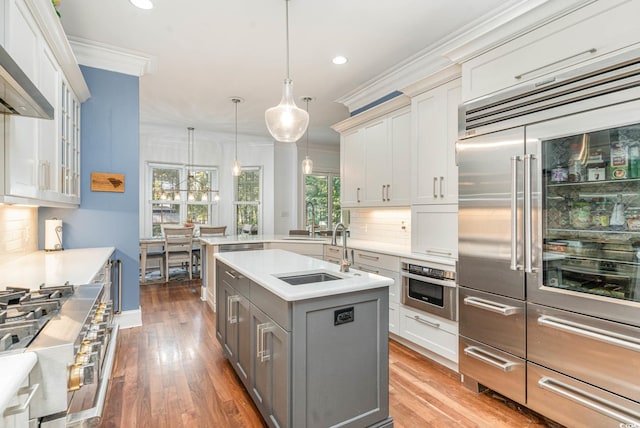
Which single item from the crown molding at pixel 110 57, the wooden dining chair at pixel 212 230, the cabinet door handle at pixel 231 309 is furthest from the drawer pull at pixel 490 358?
the wooden dining chair at pixel 212 230

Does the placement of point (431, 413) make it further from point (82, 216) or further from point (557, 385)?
point (82, 216)

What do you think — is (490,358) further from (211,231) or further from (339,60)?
(211,231)

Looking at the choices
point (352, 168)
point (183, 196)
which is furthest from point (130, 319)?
point (183, 196)

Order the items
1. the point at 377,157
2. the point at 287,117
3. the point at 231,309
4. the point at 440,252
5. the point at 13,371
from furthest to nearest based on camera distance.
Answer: the point at 377,157
the point at 440,252
the point at 231,309
the point at 287,117
the point at 13,371

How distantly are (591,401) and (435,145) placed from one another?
2066mm

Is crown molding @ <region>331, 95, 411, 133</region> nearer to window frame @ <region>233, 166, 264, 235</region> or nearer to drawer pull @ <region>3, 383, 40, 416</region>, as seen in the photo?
window frame @ <region>233, 166, 264, 235</region>

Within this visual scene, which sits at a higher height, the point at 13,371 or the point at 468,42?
the point at 468,42

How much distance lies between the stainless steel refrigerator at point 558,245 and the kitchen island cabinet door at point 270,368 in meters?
1.43

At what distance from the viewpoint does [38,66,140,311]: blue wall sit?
10.8 feet

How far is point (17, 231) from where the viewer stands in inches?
99.6

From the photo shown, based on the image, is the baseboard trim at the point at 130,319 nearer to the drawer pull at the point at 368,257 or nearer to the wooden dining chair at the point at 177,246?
the wooden dining chair at the point at 177,246

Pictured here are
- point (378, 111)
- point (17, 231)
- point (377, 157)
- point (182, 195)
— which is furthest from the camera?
point (182, 195)

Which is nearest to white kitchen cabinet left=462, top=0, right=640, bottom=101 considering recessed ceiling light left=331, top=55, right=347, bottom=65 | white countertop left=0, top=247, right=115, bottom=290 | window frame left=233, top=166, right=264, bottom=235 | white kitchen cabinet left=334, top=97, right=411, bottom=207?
white kitchen cabinet left=334, top=97, right=411, bottom=207

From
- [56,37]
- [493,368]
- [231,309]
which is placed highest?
[56,37]
